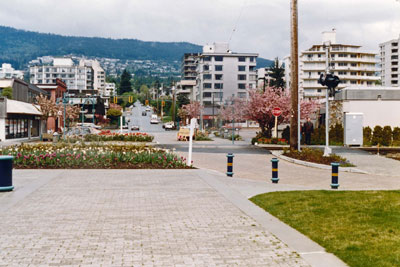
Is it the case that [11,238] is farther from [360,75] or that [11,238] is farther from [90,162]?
[360,75]

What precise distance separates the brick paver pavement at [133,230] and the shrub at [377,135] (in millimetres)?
24517

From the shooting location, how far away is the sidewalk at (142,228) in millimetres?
6305

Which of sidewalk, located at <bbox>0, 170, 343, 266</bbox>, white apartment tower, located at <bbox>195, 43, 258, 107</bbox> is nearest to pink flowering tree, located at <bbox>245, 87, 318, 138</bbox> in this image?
sidewalk, located at <bbox>0, 170, 343, 266</bbox>

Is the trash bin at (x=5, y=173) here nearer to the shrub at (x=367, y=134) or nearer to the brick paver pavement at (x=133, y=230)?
the brick paver pavement at (x=133, y=230)

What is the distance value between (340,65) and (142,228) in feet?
391

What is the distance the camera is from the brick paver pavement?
20.6 ft

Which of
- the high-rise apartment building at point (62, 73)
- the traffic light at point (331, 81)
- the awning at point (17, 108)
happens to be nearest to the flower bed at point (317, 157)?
the traffic light at point (331, 81)

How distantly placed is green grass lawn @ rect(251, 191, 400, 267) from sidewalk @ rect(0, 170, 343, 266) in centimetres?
30

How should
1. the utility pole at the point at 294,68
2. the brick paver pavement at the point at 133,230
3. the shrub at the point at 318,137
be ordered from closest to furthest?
the brick paver pavement at the point at 133,230
the utility pole at the point at 294,68
the shrub at the point at 318,137

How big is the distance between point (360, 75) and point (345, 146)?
93.7 m

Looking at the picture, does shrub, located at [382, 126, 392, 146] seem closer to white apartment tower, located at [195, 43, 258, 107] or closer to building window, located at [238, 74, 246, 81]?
white apartment tower, located at [195, 43, 258, 107]

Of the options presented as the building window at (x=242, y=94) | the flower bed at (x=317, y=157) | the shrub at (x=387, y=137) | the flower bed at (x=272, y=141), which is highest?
the building window at (x=242, y=94)

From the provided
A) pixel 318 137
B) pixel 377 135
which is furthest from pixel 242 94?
pixel 377 135

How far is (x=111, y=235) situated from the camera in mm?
7605
